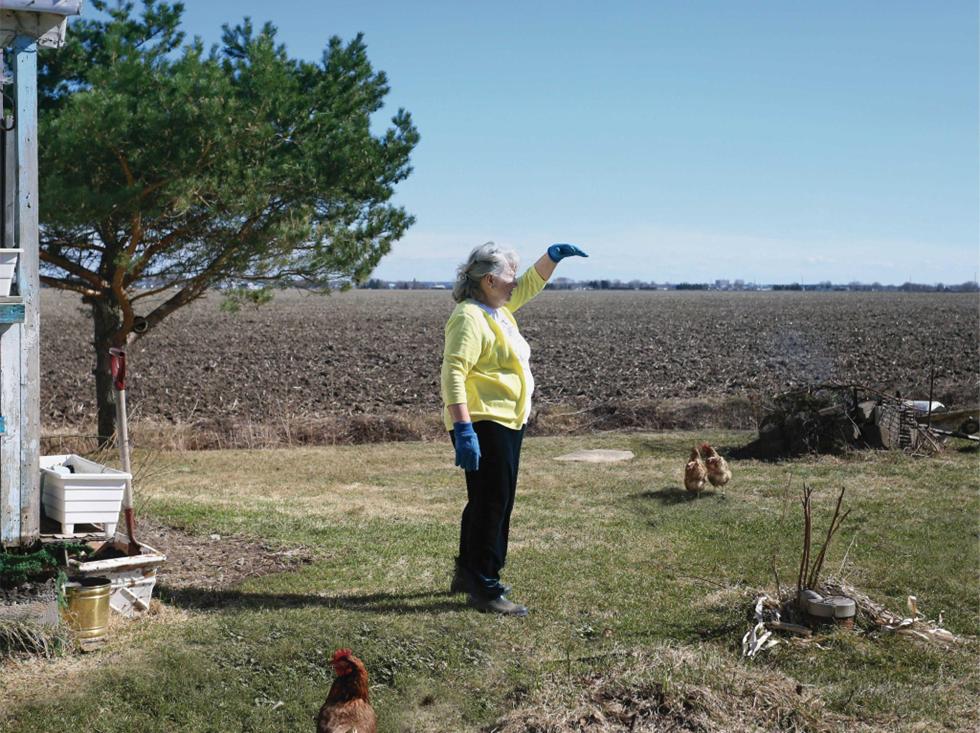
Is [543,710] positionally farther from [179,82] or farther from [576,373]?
[576,373]

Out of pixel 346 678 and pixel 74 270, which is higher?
pixel 74 270

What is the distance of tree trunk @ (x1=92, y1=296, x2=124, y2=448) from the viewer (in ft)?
40.0

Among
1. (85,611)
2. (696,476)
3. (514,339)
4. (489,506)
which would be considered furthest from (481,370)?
(696,476)

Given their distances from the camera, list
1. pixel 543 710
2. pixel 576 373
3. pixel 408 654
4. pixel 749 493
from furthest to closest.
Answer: pixel 576 373
pixel 749 493
pixel 408 654
pixel 543 710

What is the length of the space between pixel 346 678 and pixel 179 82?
858 cm

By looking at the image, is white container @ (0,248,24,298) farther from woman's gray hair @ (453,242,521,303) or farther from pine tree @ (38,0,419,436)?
pine tree @ (38,0,419,436)

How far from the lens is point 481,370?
4.92 metres

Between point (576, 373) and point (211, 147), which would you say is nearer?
point (211, 147)

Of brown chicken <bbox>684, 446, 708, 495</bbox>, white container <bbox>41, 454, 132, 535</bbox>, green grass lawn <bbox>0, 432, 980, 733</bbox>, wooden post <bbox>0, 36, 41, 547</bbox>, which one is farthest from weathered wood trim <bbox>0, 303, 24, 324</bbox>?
brown chicken <bbox>684, 446, 708, 495</bbox>

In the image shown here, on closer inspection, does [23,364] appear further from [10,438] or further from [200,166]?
[200,166]

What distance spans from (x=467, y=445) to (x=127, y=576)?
6.92 ft

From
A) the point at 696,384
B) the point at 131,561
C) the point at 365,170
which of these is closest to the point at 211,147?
the point at 365,170

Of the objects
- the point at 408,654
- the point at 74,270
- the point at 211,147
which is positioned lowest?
the point at 408,654

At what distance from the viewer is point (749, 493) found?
8.88 metres
